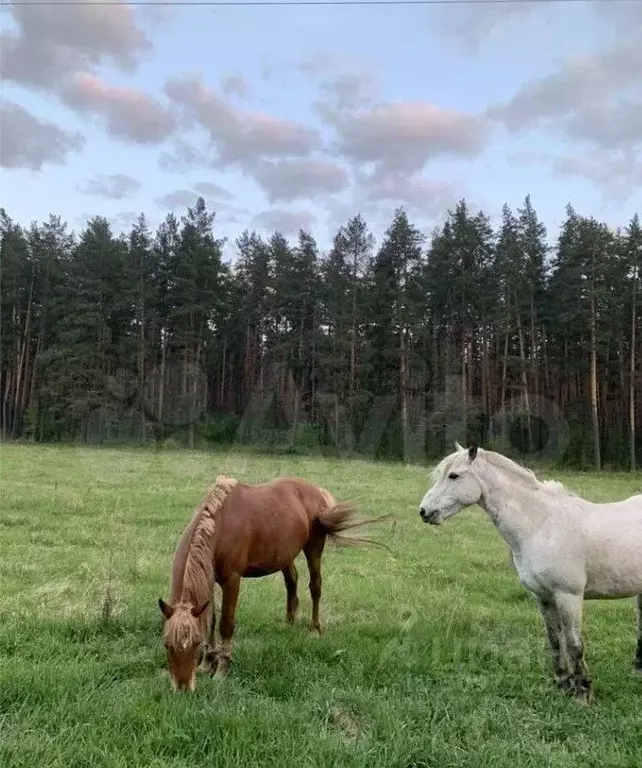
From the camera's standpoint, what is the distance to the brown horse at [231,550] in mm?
4547

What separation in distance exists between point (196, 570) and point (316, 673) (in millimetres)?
1351

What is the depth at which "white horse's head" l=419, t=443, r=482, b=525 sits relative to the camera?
18.1 feet

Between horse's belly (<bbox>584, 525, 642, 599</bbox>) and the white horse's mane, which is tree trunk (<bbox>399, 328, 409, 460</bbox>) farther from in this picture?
horse's belly (<bbox>584, 525, 642, 599</bbox>)

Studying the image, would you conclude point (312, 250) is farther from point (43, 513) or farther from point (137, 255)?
point (43, 513)

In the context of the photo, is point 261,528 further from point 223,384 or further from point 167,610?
point 223,384

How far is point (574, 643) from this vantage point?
504cm

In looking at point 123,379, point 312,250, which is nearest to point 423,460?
point 312,250

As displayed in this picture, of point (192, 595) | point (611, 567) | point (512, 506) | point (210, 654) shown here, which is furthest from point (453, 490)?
point (210, 654)

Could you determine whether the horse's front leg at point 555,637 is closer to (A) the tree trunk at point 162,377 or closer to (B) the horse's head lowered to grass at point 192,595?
(B) the horse's head lowered to grass at point 192,595

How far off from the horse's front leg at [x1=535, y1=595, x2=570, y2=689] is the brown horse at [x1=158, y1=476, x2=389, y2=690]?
228 centimetres

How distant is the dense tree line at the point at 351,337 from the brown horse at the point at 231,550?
30.3 meters

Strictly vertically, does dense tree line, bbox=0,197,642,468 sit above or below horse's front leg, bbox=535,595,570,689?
above

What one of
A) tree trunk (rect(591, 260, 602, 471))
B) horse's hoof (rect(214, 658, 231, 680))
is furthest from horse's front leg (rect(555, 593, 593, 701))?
tree trunk (rect(591, 260, 602, 471))

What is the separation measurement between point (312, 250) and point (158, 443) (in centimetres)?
1781
